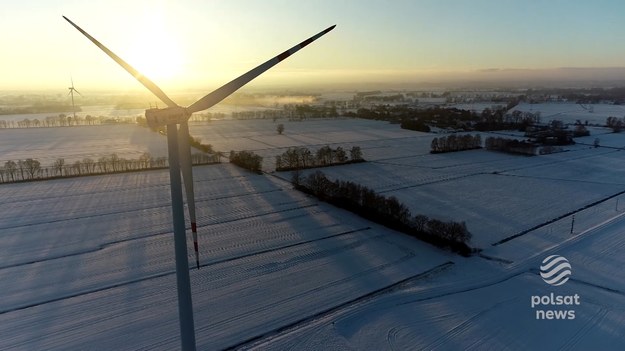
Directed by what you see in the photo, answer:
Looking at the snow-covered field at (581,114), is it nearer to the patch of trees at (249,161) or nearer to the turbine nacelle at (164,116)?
the patch of trees at (249,161)

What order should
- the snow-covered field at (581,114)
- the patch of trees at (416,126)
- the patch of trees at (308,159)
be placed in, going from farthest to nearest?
the snow-covered field at (581,114), the patch of trees at (416,126), the patch of trees at (308,159)

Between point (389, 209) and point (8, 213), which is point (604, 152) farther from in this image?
point (8, 213)

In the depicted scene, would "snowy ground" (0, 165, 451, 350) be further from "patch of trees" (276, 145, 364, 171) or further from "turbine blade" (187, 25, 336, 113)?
"patch of trees" (276, 145, 364, 171)

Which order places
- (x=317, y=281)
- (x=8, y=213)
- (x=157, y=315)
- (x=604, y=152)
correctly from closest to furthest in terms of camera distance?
1. (x=157, y=315)
2. (x=317, y=281)
3. (x=8, y=213)
4. (x=604, y=152)

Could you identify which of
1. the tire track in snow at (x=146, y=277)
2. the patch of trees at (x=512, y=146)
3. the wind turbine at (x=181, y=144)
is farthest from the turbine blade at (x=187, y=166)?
the patch of trees at (x=512, y=146)

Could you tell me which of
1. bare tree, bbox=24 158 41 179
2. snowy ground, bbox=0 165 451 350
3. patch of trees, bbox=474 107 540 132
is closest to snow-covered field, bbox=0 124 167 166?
bare tree, bbox=24 158 41 179

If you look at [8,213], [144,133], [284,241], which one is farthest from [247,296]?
[144,133]
